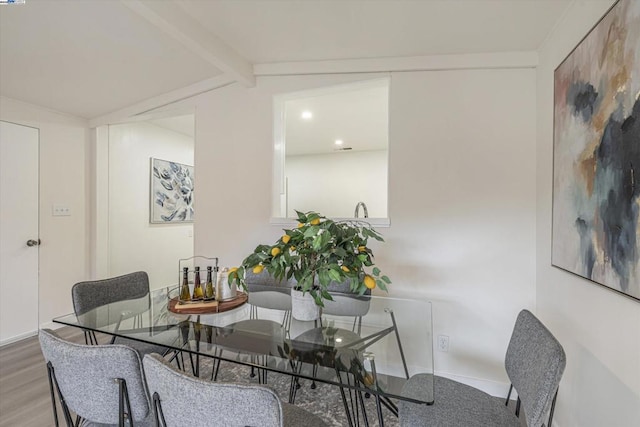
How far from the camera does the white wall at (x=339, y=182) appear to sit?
6.05 metres

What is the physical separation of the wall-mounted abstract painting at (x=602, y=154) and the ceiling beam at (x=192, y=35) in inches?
82.3

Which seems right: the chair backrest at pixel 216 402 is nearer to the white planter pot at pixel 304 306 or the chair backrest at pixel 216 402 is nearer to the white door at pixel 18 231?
the white planter pot at pixel 304 306

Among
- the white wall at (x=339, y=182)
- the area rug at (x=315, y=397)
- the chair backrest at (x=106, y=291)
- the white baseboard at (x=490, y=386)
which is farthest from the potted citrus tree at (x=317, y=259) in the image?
the white wall at (x=339, y=182)

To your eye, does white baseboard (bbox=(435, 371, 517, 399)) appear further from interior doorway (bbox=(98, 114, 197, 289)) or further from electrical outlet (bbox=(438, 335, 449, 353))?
interior doorway (bbox=(98, 114, 197, 289))

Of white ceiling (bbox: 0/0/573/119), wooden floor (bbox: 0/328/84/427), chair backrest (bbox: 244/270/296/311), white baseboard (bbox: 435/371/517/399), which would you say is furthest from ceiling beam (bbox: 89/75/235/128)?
white baseboard (bbox: 435/371/517/399)

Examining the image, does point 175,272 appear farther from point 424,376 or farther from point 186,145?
point 424,376

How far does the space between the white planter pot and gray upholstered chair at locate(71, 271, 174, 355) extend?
2.39 feet

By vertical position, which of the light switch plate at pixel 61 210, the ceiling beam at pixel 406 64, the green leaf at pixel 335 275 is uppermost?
the ceiling beam at pixel 406 64

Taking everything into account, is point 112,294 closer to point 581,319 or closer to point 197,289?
point 197,289

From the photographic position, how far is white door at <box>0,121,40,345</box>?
2.77 m

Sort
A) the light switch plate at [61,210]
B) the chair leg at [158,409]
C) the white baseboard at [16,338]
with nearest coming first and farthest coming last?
1. the chair leg at [158,409]
2. the white baseboard at [16,338]
3. the light switch plate at [61,210]

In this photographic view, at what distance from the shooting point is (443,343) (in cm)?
216

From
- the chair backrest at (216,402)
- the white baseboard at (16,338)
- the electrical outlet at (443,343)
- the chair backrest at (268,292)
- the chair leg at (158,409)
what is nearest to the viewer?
the chair backrest at (216,402)

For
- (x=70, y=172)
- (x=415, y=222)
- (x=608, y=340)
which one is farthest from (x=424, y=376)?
(x=70, y=172)
